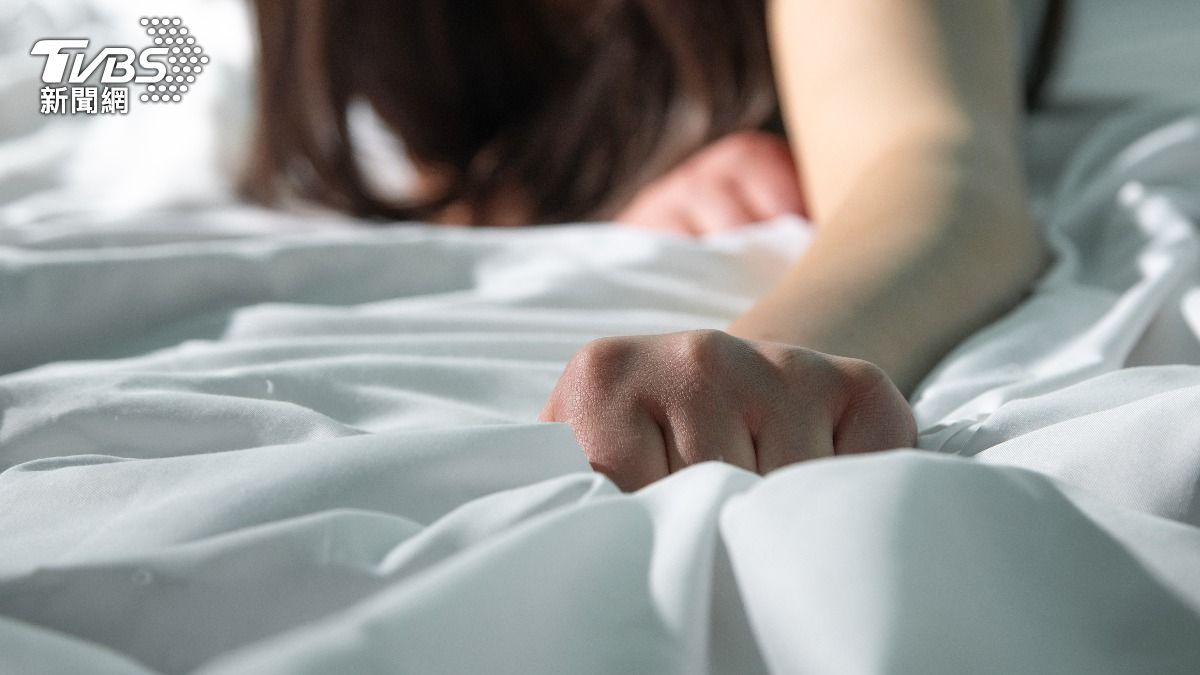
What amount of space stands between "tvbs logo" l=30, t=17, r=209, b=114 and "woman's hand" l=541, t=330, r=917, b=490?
85 centimetres

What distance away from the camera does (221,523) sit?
32 centimetres

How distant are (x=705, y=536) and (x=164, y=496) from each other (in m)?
0.17

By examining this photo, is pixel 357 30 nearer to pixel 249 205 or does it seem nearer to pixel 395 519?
pixel 249 205

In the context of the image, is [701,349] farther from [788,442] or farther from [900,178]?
[900,178]

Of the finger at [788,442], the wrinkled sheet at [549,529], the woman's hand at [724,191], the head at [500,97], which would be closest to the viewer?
the wrinkled sheet at [549,529]

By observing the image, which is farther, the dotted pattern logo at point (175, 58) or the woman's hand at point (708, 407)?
the dotted pattern logo at point (175, 58)

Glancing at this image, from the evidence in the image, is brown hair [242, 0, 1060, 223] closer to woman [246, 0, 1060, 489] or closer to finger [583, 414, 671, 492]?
woman [246, 0, 1060, 489]

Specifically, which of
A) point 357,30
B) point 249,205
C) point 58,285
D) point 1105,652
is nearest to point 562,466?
point 1105,652

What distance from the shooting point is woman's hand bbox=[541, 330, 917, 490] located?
14.7 inches

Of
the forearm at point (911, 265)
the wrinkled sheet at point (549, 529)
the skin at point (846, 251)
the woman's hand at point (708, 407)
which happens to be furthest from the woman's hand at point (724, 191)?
the woman's hand at point (708, 407)

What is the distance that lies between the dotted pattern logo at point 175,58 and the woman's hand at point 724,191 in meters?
0.49

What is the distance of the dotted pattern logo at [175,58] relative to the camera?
1099mm

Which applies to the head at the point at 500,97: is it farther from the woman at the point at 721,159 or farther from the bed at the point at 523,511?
the bed at the point at 523,511

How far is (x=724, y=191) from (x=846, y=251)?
0.33 metres
